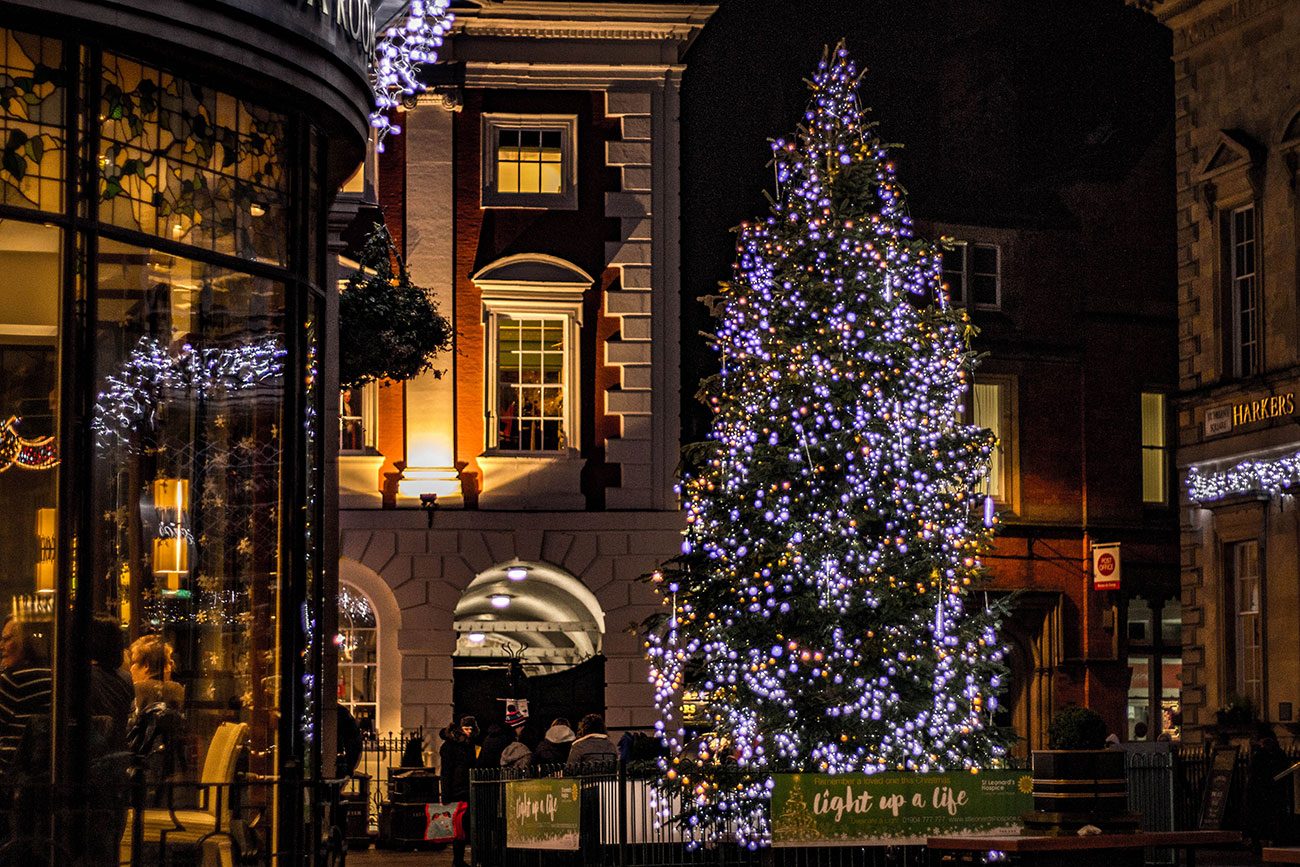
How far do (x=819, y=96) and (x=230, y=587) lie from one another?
1337 centimetres

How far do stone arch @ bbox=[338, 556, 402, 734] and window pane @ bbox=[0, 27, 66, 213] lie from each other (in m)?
19.5

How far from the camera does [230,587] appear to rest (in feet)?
45.5

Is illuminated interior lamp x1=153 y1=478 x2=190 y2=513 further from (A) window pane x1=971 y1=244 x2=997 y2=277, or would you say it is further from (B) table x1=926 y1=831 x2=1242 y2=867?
(A) window pane x1=971 y1=244 x2=997 y2=277

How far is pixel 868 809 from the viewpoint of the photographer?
19562 mm

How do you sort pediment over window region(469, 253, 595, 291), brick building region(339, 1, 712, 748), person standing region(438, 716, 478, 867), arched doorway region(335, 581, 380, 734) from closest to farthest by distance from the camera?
person standing region(438, 716, 478, 867) < arched doorway region(335, 581, 380, 734) < brick building region(339, 1, 712, 748) < pediment over window region(469, 253, 595, 291)

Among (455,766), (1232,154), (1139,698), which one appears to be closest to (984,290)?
(1139,698)

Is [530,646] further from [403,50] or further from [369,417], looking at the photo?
[403,50]

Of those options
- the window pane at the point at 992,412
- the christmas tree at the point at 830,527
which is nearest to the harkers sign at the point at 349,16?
the christmas tree at the point at 830,527

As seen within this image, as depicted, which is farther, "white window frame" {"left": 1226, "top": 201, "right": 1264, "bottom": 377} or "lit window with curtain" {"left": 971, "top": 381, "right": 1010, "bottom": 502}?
"lit window with curtain" {"left": 971, "top": 381, "right": 1010, "bottom": 502}

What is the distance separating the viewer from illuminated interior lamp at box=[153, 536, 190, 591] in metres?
13.1

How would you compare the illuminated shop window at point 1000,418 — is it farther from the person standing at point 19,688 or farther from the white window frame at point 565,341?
the person standing at point 19,688

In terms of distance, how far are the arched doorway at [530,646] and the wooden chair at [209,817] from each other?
1820 cm

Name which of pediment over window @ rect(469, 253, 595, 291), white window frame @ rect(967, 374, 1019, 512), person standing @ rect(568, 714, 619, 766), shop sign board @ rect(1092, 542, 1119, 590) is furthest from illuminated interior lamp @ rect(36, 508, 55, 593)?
white window frame @ rect(967, 374, 1019, 512)

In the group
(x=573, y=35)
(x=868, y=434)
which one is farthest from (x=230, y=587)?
(x=573, y=35)
